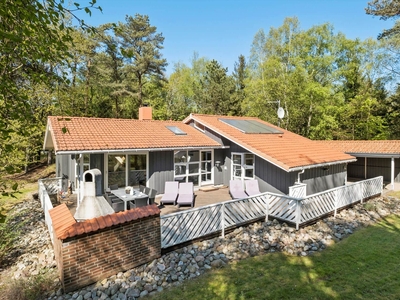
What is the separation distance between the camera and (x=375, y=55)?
91.2 ft

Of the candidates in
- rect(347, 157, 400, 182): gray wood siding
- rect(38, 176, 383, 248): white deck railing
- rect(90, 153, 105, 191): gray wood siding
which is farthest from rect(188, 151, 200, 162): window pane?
rect(347, 157, 400, 182): gray wood siding

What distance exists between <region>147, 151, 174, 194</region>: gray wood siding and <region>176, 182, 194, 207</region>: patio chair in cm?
138

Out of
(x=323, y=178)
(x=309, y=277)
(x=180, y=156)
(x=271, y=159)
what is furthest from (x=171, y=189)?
(x=323, y=178)

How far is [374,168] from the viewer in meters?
18.0

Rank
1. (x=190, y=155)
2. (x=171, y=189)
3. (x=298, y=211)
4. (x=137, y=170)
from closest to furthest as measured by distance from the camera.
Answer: (x=298, y=211) → (x=171, y=189) → (x=137, y=170) → (x=190, y=155)

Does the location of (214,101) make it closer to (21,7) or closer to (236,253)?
(236,253)

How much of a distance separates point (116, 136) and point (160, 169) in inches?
103

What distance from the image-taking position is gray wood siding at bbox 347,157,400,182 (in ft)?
54.7

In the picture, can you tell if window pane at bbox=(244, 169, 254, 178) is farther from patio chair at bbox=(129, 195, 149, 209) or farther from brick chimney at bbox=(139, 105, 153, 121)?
brick chimney at bbox=(139, 105, 153, 121)

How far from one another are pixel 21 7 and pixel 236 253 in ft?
22.8

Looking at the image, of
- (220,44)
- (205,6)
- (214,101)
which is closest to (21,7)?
(205,6)

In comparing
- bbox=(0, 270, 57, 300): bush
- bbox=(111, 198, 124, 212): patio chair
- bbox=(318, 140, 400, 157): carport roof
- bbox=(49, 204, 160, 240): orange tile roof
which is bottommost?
bbox=(0, 270, 57, 300): bush

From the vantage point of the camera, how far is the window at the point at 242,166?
12562mm

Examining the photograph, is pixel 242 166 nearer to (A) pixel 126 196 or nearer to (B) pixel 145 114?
(A) pixel 126 196
